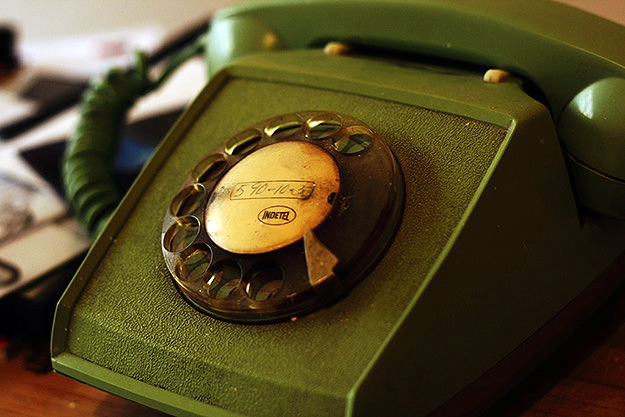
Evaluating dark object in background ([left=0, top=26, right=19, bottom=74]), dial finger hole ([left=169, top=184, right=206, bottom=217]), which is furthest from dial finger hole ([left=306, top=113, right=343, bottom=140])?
dark object in background ([left=0, top=26, right=19, bottom=74])

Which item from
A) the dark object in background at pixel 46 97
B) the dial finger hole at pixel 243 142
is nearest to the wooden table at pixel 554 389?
the dial finger hole at pixel 243 142

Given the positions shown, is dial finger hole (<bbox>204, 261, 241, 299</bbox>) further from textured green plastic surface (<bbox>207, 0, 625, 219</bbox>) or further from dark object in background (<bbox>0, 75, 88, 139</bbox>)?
dark object in background (<bbox>0, 75, 88, 139</bbox>)

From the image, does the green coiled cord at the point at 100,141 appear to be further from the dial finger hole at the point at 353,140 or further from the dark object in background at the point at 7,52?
the dark object in background at the point at 7,52

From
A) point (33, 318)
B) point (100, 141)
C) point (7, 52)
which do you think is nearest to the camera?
point (33, 318)

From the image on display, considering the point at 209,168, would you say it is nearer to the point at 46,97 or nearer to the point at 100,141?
the point at 100,141

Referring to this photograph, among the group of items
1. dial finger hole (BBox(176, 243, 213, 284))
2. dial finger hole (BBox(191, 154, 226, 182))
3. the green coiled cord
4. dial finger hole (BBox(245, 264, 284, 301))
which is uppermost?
dial finger hole (BBox(191, 154, 226, 182))

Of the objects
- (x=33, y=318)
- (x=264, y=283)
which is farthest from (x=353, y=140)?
(x=33, y=318)

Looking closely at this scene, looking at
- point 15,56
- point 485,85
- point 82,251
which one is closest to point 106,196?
point 82,251
